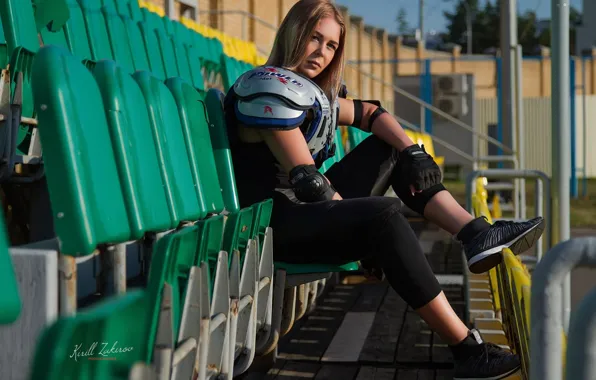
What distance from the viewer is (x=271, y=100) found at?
7.93ft

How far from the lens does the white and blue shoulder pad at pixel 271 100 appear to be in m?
2.42

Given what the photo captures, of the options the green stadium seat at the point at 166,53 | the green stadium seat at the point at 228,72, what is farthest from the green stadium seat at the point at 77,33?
the green stadium seat at the point at 228,72

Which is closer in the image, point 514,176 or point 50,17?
point 50,17

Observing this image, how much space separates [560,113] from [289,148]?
157 cm

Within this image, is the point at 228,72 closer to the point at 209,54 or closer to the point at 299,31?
the point at 209,54

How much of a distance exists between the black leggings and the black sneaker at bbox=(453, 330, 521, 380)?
0.16 m

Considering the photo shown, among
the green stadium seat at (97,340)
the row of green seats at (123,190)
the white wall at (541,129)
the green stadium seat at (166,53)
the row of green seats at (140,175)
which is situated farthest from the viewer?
the white wall at (541,129)

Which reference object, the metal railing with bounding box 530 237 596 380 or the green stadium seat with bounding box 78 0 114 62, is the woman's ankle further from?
the green stadium seat with bounding box 78 0 114 62

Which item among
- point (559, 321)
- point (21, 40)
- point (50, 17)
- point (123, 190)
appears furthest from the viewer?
point (50, 17)

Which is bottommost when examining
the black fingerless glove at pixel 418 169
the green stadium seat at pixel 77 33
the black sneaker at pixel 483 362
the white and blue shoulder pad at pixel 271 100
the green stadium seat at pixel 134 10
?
the black sneaker at pixel 483 362

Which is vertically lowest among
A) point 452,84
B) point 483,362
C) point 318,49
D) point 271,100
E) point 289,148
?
point 483,362

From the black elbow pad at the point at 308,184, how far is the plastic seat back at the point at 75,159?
0.87 meters

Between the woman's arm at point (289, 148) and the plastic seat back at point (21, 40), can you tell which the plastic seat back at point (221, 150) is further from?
the plastic seat back at point (21, 40)

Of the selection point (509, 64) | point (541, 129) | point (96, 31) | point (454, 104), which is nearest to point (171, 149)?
point (96, 31)
